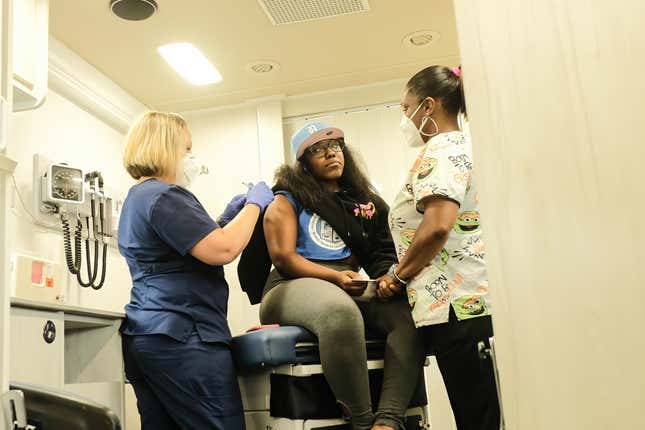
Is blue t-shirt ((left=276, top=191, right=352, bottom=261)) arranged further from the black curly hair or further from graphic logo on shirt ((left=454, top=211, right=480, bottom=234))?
graphic logo on shirt ((left=454, top=211, right=480, bottom=234))

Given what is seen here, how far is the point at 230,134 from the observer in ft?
14.8

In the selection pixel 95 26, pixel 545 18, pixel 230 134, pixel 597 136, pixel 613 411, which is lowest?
pixel 613 411

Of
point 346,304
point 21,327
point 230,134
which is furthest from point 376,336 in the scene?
point 230,134

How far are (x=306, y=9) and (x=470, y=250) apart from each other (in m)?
2.13

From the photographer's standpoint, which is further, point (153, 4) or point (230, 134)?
point (230, 134)

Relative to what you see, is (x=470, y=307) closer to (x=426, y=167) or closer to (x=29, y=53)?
(x=426, y=167)

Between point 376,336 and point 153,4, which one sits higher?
point 153,4

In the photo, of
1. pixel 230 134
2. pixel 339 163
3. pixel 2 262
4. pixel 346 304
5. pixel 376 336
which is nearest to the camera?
pixel 2 262

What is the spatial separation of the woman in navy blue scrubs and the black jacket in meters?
0.26

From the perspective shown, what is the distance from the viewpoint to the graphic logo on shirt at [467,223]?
1.72 m

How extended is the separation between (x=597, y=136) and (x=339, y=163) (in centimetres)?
168

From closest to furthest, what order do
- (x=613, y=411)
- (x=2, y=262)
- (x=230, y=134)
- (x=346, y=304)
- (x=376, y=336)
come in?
(x=613, y=411)
(x=2, y=262)
(x=346, y=304)
(x=376, y=336)
(x=230, y=134)

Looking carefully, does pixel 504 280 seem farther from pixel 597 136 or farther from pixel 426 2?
Answer: pixel 426 2

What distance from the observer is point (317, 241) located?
6.72 ft
